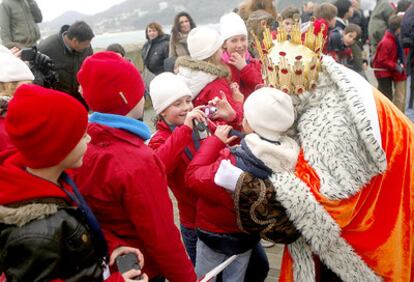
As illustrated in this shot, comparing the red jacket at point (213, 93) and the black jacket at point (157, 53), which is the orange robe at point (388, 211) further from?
the black jacket at point (157, 53)

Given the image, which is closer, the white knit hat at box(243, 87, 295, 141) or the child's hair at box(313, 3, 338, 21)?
the white knit hat at box(243, 87, 295, 141)

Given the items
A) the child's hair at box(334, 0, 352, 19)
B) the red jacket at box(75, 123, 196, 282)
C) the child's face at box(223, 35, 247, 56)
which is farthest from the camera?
the child's hair at box(334, 0, 352, 19)

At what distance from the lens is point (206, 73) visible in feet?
9.82

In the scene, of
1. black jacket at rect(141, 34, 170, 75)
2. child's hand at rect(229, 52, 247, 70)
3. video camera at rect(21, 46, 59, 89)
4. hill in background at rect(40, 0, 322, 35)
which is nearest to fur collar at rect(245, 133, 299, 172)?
child's hand at rect(229, 52, 247, 70)

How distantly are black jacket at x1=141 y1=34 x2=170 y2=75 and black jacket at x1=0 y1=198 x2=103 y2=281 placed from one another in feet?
17.5

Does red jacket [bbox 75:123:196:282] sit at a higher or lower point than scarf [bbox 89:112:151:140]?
lower

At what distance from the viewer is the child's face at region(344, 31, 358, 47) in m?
6.10

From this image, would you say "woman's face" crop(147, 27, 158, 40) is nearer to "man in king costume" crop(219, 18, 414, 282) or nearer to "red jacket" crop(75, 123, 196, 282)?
"man in king costume" crop(219, 18, 414, 282)

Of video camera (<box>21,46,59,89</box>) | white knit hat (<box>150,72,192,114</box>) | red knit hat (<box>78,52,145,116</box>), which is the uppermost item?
red knit hat (<box>78,52,145,116</box>)

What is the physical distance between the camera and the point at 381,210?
2.01 meters

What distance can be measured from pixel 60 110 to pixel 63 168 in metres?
0.22

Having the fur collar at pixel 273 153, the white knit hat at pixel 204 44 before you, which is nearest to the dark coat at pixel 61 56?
the white knit hat at pixel 204 44

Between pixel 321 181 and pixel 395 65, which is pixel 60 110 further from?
pixel 395 65

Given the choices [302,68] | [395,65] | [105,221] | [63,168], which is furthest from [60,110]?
[395,65]
